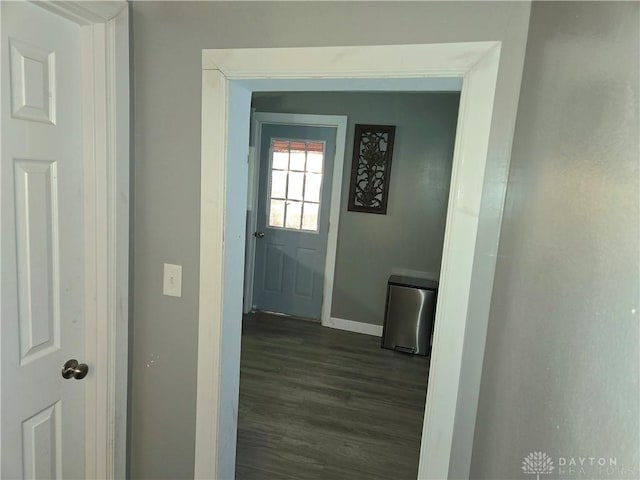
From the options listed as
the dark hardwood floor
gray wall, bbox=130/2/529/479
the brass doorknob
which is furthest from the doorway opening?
the brass doorknob

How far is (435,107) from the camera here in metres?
3.75

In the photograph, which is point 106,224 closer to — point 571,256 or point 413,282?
point 571,256

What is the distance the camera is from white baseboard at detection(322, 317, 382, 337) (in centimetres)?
415

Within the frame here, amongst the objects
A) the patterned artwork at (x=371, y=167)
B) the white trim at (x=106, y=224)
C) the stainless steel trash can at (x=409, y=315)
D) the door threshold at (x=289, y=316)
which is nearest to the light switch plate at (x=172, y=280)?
the white trim at (x=106, y=224)

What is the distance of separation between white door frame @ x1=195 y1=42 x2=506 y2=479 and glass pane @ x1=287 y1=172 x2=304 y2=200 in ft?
8.96

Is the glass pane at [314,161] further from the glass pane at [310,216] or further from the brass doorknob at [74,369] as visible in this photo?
the brass doorknob at [74,369]

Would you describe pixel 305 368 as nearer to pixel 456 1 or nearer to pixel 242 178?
pixel 242 178

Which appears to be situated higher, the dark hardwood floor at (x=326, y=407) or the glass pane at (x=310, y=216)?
the glass pane at (x=310, y=216)

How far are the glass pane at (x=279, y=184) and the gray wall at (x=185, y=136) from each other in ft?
9.34

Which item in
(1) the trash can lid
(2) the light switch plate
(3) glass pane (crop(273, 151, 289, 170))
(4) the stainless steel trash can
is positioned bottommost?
(4) the stainless steel trash can

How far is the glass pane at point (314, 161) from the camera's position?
13.7 feet

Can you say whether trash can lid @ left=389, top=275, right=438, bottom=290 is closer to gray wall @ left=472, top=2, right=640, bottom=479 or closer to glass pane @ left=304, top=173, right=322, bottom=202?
glass pane @ left=304, top=173, right=322, bottom=202

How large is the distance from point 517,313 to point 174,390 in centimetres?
128

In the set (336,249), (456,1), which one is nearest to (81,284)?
(456,1)
